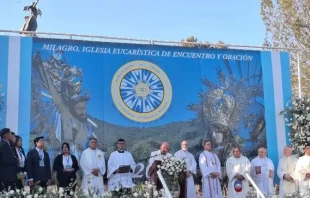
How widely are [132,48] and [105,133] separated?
1.93m

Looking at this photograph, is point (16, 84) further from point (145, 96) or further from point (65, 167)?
point (145, 96)

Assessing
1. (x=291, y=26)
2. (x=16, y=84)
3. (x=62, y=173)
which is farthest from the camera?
(x=291, y=26)

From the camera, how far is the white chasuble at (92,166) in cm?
923

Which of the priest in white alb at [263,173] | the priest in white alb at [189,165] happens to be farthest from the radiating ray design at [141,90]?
the priest in white alb at [263,173]

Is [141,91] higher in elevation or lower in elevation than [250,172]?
higher

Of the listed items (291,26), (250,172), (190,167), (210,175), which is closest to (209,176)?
(210,175)

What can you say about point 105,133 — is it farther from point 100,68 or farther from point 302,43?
point 302,43

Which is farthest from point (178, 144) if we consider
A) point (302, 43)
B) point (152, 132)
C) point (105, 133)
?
point (302, 43)

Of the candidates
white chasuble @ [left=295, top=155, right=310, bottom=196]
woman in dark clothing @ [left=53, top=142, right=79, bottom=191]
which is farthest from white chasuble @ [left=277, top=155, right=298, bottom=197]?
woman in dark clothing @ [left=53, top=142, right=79, bottom=191]

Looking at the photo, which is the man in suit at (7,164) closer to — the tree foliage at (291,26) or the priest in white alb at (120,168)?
the priest in white alb at (120,168)

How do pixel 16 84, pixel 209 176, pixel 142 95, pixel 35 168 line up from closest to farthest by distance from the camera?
1. pixel 35 168
2. pixel 16 84
3. pixel 209 176
4. pixel 142 95

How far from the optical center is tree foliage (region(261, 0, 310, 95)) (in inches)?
550

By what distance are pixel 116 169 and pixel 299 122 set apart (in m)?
4.36

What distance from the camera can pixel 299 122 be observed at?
36.2 ft
